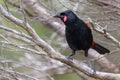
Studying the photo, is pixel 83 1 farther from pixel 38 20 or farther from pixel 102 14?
pixel 38 20

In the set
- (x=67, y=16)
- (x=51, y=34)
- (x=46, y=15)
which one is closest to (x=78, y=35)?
(x=67, y=16)

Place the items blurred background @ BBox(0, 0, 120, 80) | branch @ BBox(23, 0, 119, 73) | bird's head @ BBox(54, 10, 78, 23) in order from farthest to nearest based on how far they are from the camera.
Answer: branch @ BBox(23, 0, 119, 73), blurred background @ BBox(0, 0, 120, 80), bird's head @ BBox(54, 10, 78, 23)

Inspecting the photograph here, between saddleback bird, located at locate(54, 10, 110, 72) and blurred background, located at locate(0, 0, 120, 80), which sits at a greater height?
blurred background, located at locate(0, 0, 120, 80)

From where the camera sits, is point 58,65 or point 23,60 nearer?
point 58,65

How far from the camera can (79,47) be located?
3.43 meters

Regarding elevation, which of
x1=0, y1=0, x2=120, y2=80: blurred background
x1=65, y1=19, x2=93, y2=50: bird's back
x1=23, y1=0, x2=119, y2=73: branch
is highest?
x1=23, y1=0, x2=119, y2=73: branch

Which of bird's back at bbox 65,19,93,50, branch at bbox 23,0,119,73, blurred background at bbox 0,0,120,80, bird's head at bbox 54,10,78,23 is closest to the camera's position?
bird's head at bbox 54,10,78,23

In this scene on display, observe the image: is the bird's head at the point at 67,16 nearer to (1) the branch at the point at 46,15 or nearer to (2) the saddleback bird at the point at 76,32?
(2) the saddleback bird at the point at 76,32

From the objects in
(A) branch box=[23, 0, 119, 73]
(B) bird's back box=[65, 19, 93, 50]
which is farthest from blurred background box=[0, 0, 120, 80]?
(B) bird's back box=[65, 19, 93, 50]

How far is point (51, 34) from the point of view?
531cm

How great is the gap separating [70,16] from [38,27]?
2.01m

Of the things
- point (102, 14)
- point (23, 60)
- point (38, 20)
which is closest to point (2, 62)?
point (38, 20)

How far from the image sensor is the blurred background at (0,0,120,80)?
3.65m

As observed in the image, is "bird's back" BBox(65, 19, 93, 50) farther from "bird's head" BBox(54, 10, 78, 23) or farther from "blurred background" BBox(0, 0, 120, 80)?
"blurred background" BBox(0, 0, 120, 80)
